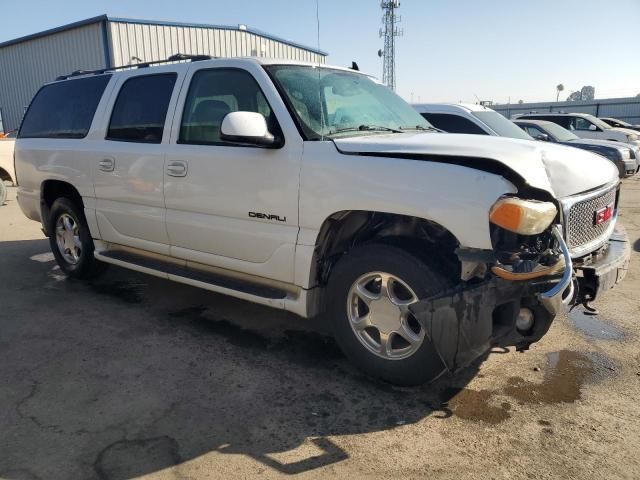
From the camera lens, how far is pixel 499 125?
8.83 m

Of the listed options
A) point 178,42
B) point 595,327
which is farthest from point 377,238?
point 178,42

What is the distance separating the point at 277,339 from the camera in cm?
414

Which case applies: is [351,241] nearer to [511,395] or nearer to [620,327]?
[511,395]

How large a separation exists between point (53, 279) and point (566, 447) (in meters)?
5.27

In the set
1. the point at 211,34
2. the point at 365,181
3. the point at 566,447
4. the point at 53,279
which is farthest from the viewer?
the point at 211,34

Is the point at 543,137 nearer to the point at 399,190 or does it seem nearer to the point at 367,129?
the point at 367,129

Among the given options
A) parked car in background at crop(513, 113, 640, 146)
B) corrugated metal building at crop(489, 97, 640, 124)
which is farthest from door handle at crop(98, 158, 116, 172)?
corrugated metal building at crop(489, 97, 640, 124)

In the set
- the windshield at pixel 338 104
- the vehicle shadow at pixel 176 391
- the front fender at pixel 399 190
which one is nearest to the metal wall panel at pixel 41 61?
the vehicle shadow at pixel 176 391

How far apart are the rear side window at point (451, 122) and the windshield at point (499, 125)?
21cm

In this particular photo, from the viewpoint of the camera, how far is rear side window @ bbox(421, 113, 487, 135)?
862 cm

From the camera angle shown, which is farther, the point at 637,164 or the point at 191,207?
the point at 637,164

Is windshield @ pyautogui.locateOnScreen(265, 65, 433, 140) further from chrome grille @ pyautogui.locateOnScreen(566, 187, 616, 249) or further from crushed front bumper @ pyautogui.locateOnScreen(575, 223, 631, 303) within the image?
crushed front bumper @ pyautogui.locateOnScreen(575, 223, 631, 303)

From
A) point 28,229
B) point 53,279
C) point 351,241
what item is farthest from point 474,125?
point 28,229

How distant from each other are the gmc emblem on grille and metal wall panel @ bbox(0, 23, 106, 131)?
17.5 m
